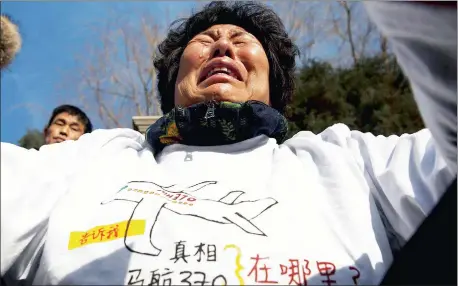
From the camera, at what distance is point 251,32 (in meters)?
1.79

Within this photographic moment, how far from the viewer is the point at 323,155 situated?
121cm

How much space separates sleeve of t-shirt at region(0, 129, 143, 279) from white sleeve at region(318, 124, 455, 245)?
62 centimetres

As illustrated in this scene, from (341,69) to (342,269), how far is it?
7348 millimetres

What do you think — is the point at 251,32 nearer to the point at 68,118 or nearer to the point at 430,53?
the point at 430,53

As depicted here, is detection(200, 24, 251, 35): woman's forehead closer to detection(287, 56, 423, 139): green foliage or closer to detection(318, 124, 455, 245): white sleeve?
detection(318, 124, 455, 245): white sleeve

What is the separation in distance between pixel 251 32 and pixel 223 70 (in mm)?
340

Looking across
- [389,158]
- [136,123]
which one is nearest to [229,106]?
[389,158]

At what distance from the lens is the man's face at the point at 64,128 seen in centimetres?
352

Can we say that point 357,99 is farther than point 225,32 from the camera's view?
Yes

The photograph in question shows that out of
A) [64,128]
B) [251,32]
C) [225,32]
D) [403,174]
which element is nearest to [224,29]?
[225,32]

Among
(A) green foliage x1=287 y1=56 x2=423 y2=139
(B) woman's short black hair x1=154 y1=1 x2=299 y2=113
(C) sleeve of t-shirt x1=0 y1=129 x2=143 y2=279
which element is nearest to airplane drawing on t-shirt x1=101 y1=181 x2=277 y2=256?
(C) sleeve of t-shirt x1=0 y1=129 x2=143 y2=279

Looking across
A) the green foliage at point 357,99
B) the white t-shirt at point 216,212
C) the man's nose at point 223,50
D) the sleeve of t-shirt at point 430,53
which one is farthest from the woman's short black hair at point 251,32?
the green foliage at point 357,99

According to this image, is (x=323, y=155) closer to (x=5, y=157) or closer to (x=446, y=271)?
(x=446, y=271)

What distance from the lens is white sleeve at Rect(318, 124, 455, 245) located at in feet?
3.34
